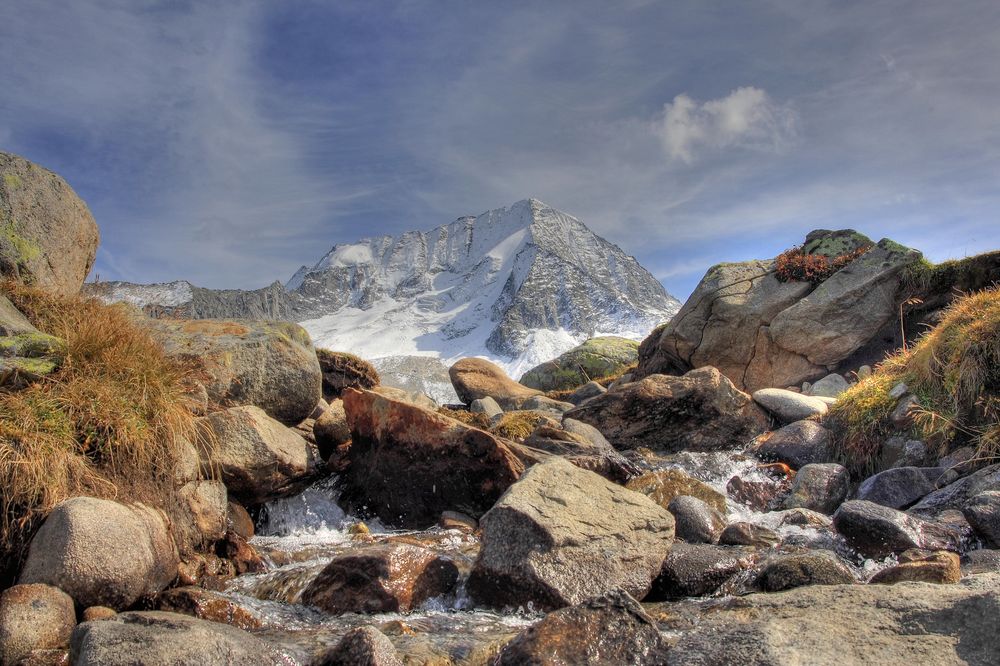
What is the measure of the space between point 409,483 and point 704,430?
7131mm

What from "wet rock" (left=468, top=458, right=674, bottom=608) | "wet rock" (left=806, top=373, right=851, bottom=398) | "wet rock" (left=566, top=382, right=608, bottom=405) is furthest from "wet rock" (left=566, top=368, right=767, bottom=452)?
"wet rock" (left=566, top=382, right=608, bottom=405)

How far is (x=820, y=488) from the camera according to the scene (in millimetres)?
9062

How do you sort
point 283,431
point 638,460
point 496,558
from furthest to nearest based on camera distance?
point 638,460 < point 283,431 < point 496,558

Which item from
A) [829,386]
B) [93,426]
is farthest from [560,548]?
[829,386]

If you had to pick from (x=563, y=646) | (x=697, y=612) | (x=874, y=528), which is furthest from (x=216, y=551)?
(x=874, y=528)

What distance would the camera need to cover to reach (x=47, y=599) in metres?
4.32

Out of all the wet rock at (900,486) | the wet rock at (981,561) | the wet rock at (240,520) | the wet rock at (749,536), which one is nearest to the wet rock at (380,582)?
the wet rock at (240,520)

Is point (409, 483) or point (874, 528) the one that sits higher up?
point (409, 483)

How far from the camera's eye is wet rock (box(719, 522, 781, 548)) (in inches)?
269

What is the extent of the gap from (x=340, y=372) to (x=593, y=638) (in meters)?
13.8

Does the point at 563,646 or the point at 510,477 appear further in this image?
the point at 510,477

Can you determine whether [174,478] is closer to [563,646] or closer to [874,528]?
[563,646]

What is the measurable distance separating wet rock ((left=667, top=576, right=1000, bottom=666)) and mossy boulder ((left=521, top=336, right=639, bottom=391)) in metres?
26.3

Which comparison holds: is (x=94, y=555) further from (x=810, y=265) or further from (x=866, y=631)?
(x=810, y=265)
